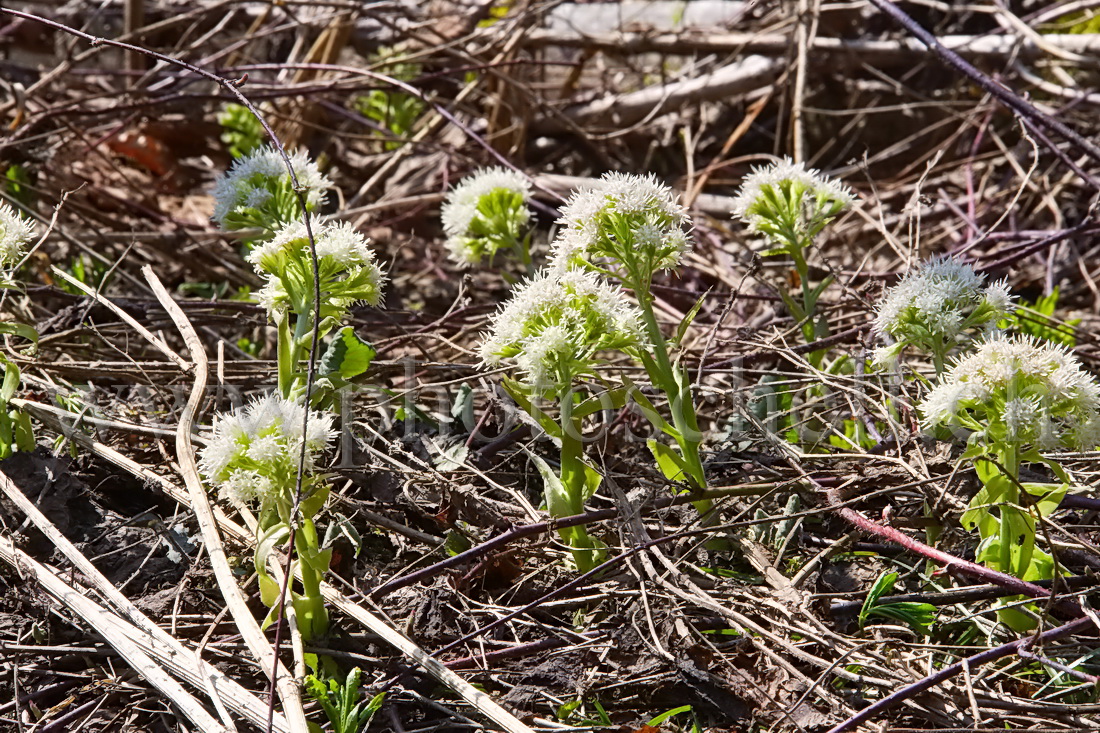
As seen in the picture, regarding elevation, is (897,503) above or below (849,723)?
above

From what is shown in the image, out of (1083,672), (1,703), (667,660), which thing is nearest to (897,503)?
(1083,672)

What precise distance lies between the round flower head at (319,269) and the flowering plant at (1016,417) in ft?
3.64

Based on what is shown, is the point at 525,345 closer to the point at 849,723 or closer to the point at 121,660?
the point at 849,723

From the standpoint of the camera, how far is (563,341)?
1.73 meters

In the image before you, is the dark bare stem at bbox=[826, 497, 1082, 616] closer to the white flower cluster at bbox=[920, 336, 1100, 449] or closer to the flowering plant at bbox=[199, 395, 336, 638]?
the white flower cluster at bbox=[920, 336, 1100, 449]

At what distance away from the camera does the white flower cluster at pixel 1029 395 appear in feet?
5.29

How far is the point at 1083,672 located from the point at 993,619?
0.22 metres

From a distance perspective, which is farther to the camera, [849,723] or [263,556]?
[263,556]

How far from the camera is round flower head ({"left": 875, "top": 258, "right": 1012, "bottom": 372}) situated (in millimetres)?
1875

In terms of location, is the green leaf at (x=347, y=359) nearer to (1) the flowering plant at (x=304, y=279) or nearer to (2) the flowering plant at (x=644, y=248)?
(1) the flowering plant at (x=304, y=279)

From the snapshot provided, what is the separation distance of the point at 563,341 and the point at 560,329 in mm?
23

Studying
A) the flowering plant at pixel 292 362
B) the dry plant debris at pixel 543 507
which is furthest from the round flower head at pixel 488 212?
the flowering plant at pixel 292 362

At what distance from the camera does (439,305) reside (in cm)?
352

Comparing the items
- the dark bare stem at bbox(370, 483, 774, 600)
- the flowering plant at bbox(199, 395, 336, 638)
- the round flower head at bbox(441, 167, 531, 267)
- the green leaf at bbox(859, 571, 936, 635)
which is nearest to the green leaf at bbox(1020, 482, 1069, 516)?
the green leaf at bbox(859, 571, 936, 635)
